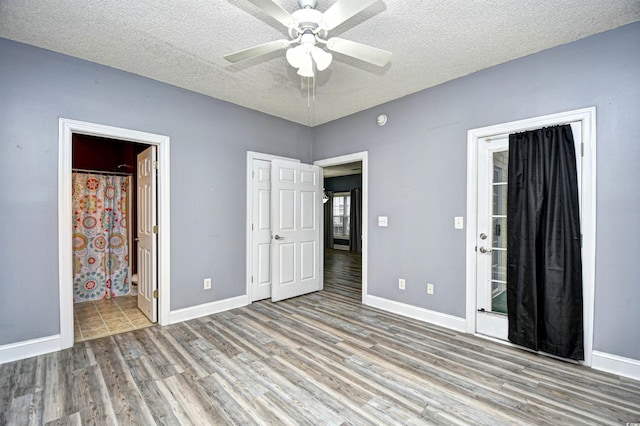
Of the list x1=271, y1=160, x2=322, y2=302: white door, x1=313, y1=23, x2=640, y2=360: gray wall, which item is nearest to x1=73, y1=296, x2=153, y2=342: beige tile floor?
x1=271, y1=160, x2=322, y2=302: white door

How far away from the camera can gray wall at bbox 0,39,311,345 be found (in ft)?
8.23

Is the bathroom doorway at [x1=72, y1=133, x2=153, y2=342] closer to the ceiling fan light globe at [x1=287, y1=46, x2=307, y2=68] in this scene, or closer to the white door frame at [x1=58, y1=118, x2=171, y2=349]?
the white door frame at [x1=58, y1=118, x2=171, y2=349]

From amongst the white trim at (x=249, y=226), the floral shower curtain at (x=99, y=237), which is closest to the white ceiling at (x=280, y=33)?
the white trim at (x=249, y=226)

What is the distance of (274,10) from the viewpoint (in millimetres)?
1696

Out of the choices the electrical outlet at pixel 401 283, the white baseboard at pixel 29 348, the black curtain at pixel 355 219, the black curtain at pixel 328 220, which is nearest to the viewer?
the white baseboard at pixel 29 348

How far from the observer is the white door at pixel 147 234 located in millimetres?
3393

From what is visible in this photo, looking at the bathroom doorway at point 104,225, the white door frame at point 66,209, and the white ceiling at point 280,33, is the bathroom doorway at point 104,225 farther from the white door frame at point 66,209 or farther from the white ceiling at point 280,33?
the white ceiling at point 280,33

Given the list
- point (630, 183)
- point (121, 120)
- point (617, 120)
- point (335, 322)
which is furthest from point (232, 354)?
point (617, 120)

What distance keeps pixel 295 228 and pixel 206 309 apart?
166 centimetres

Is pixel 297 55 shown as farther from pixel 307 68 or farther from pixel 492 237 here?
pixel 492 237

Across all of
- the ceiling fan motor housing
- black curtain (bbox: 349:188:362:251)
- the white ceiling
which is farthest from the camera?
black curtain (bbox: 349:188:362:251)

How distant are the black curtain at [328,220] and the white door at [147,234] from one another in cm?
718

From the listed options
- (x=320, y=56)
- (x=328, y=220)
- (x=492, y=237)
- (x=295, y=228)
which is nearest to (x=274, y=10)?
(x=320, y=56)

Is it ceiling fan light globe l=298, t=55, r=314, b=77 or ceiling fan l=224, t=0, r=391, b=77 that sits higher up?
ceiling fan l=224, t=0, r=391, b=77
